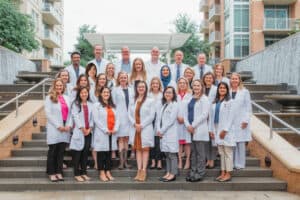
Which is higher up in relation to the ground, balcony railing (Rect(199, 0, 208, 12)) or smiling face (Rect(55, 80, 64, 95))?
balcony railing (Rect(199, 0, 208, 12))

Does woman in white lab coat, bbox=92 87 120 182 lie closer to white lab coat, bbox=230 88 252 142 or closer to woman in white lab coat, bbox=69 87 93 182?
woman in white lab coat, bbox=69 87 93 182

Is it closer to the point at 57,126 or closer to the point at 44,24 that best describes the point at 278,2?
the point at 44,24

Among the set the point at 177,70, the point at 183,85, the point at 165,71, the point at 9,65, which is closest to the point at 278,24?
the point at 9,65

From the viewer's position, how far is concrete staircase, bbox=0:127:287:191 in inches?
293

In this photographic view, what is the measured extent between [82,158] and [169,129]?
1.75 metres

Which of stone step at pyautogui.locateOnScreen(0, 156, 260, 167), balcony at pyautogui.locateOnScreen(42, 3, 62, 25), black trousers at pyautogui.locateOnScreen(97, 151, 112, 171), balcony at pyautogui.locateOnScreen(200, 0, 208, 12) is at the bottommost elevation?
stone step at pyautogui.locateOnScreen(0, 156, 260, 167)

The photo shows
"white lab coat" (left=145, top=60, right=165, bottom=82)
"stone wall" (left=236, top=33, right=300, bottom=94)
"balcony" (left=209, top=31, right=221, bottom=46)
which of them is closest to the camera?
"white lab coat" (left=145, top=60, right=165, bottom=82)

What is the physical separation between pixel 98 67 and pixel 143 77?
1738 millimetres

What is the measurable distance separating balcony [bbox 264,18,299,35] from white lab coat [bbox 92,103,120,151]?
29.0m

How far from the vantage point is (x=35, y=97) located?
508 inches

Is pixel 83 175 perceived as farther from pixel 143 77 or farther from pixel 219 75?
pixel 219 75

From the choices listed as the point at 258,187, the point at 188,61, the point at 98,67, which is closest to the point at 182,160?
the point at 258,187

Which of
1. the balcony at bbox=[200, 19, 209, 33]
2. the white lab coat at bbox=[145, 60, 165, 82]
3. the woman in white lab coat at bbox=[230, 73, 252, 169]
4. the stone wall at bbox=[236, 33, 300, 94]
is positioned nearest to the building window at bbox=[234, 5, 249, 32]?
the balcony at bbox=[200, 19, 209, 33]

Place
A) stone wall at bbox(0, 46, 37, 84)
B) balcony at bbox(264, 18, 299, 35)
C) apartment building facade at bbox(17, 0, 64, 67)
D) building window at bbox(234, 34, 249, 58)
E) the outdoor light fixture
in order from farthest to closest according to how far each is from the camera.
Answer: apartment building facade at bbox(17, 0, 64, 67) < building window at bbox(234, 34, 249, 58) < balcony at bbox(264, 18, 299, 35) < stone wall at bbox(0, 46, 37, 84) < the outdoor light fixture
